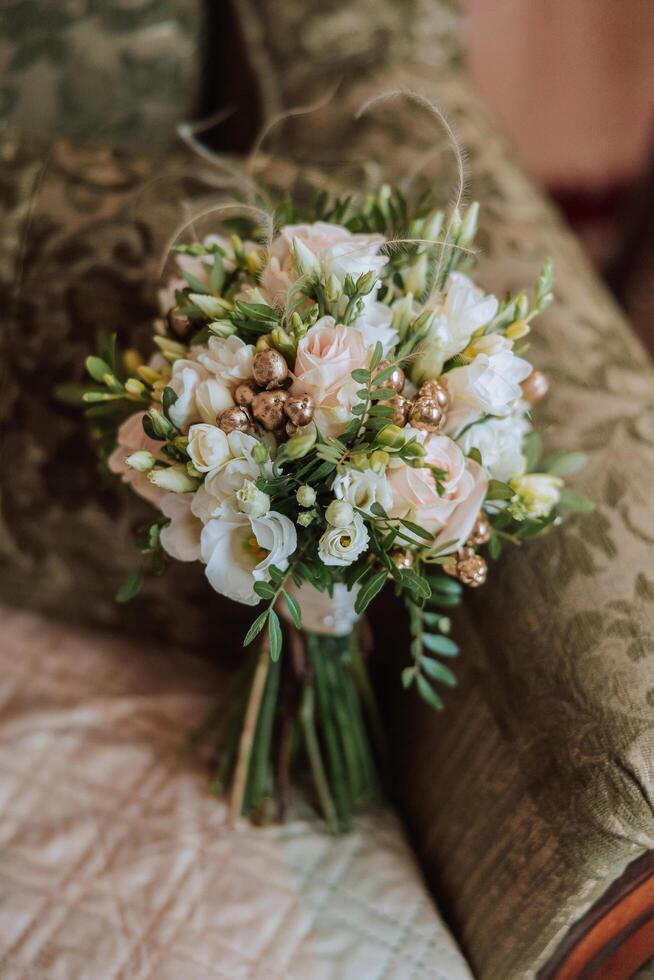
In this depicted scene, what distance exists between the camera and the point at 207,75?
1083 millimetres

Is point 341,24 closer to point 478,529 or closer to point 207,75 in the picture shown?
point 207,75

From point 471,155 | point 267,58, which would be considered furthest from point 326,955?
point 267,58

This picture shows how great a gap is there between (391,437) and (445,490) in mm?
61

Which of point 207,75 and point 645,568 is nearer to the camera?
point 645,568

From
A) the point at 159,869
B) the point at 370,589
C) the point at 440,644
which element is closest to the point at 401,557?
the point at 370,589

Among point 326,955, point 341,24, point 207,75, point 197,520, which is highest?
point 341,24

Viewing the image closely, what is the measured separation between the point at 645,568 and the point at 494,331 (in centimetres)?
23

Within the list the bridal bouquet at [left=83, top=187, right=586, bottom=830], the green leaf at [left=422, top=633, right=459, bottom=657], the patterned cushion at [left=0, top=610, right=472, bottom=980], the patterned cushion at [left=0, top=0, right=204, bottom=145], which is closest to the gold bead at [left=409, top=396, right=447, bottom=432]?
the bridal bouquet at [left=83, top=187, right=586, bottom=830]

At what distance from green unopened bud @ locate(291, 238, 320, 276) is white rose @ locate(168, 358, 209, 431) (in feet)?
0.32

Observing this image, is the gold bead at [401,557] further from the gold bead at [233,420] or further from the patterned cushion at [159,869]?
the patterned cushion at [159,869]

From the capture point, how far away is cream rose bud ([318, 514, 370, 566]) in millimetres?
503

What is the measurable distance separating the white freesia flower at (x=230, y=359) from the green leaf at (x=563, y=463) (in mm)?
283

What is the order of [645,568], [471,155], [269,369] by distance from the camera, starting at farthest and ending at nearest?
1. [471,155]
2. [645,568]
3. [269,369]

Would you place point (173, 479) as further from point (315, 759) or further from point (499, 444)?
point (315, 759)
